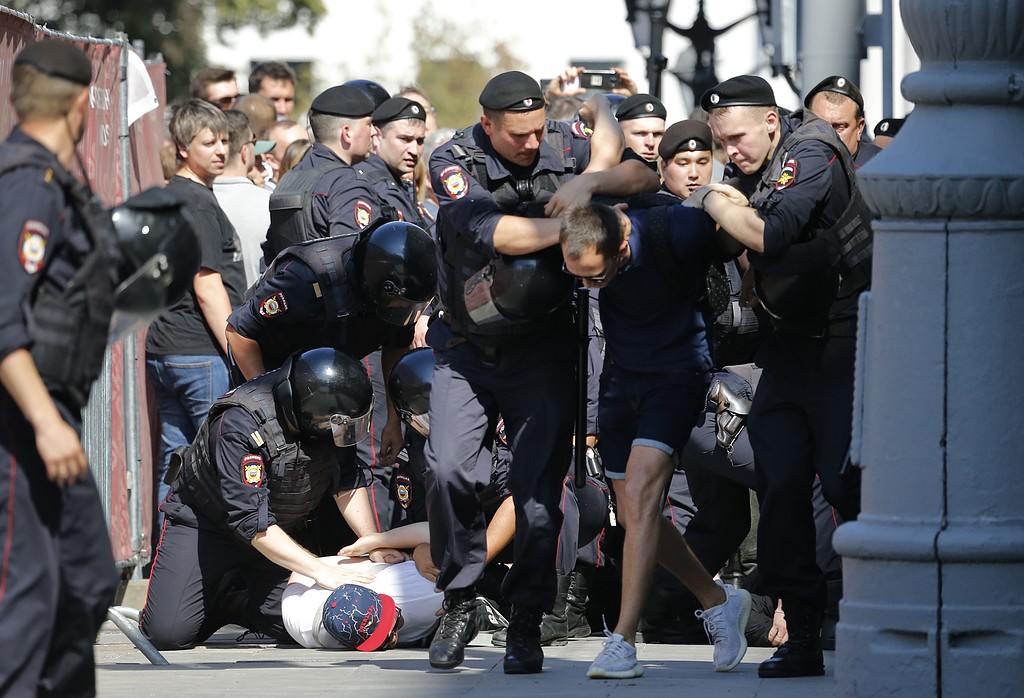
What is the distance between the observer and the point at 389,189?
841 cm

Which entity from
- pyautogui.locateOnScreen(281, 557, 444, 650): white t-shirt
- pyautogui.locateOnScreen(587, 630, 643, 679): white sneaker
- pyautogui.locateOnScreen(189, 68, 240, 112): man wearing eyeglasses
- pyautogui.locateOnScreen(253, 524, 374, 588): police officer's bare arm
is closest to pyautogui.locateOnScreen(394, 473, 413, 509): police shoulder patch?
pyautogui.locateOnScreen(281, 557, 444, 650): white t-shirt

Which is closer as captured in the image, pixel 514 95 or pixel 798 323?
pixel 798 323

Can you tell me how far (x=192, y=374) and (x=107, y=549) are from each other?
4.24 m

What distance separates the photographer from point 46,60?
4312 millimetres

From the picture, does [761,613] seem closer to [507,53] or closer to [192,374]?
[192,374]

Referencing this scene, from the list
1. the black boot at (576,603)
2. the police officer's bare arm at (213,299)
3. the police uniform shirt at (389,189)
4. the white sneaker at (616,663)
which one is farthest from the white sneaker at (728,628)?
the police officer's bare arm at (213,299)

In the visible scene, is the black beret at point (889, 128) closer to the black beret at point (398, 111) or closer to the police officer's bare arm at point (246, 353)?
the black beret at point (398, 111)

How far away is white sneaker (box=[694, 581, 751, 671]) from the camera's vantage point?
621 cm

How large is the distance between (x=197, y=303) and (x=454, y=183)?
9.42 feet

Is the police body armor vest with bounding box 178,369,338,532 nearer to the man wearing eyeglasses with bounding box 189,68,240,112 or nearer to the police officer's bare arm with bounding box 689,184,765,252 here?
the police officer's bare arm with bounding box 689,184,765,252

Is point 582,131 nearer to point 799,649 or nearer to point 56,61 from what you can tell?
point 799,649

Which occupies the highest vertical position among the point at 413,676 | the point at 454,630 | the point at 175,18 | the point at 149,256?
the point at 175,18

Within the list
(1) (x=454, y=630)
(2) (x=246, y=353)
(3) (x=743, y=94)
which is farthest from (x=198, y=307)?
(3) (x=743, y=94)

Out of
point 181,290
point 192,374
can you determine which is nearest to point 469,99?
point 192,374
